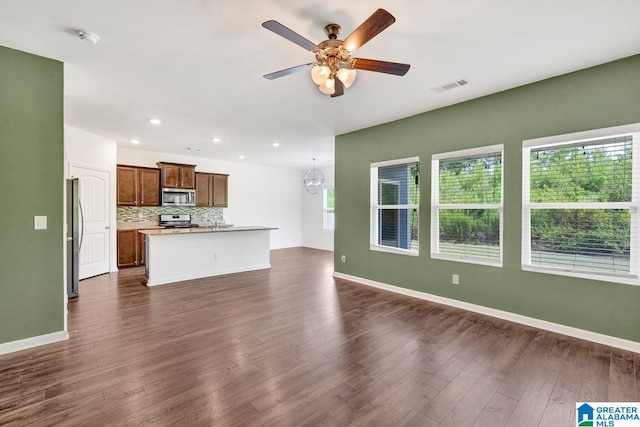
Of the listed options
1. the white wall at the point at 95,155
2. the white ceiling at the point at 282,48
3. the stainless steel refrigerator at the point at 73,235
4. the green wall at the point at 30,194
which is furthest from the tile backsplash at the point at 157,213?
the green wall at the point at 30,194

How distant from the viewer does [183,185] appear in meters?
7.32

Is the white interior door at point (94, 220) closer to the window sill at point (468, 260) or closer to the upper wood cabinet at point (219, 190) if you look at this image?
the upper wood cabinet at point (219, 190)

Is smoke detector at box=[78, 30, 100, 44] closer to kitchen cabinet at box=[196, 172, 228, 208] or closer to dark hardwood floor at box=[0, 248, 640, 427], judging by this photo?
dark hardwood floor at box=[0, 248, 640, 427]

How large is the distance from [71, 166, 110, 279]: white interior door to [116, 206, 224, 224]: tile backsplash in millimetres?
935

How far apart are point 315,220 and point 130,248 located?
17.7 feet

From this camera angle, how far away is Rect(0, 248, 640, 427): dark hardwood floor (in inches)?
74.4

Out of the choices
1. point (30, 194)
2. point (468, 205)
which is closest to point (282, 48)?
point (30, 194)

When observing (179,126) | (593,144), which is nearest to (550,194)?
(593,144)

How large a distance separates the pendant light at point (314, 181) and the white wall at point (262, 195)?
1.99 feet

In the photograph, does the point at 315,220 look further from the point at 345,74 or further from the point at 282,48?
the point at 345,74

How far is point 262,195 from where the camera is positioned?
9438mm

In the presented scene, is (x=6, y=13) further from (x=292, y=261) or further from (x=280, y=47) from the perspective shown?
(x=292, y=261)

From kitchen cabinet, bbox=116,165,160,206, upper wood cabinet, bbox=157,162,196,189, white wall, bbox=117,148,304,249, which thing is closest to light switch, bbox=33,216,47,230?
kitchen cabinet, bbox=116,165,160,206

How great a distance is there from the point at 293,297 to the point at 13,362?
9.48ft
